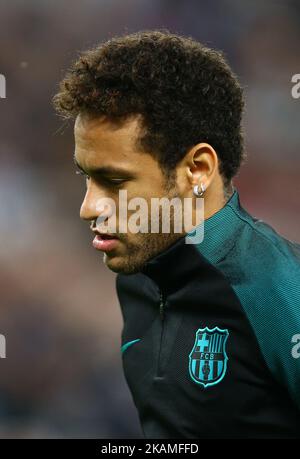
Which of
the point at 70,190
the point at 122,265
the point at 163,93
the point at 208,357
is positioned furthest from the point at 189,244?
the point at 70,190

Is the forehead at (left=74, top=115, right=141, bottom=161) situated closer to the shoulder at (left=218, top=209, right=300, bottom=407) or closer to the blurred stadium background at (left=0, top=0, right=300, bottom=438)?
the shoulder at (left=218, top=209, right=300, bottom=407)

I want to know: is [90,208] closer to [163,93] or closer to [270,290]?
[163,93]

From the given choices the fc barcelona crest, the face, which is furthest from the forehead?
the fc barcelona crest

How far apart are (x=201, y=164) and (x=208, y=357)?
555 mm

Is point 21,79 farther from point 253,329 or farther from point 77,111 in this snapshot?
point 253,329

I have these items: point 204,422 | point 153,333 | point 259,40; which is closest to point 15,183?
point 259,40

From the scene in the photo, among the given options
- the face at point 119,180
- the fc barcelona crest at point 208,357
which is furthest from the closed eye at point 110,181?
the fc barcelona crest at point 208,357

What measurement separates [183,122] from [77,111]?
317 millimetres

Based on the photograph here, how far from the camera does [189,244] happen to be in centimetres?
205

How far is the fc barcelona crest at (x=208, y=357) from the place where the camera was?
1984 mm

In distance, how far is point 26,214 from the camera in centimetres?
551

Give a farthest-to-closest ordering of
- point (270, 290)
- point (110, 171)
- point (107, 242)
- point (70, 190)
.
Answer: point (70, 190) → point (107, 242) → point (110, 171) → point (270, 290)

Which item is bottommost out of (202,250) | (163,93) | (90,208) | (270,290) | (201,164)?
(270,290)

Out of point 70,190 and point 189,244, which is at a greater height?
point 70,190
